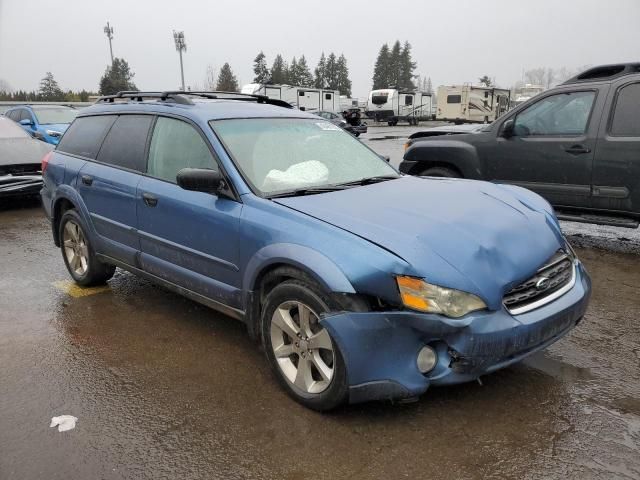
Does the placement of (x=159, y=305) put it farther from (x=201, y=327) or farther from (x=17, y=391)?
(x=17, y=391)

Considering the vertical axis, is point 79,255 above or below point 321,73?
below

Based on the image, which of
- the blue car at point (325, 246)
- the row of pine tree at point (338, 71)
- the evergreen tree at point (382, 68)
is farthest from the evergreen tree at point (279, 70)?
the blue car at point (325, 246)

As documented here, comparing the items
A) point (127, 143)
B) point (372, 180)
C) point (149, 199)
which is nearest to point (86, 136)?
point (127, 143)

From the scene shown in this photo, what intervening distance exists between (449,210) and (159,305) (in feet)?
8.87

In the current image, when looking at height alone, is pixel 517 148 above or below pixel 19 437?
above

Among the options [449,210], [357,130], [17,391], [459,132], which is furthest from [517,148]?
[357,130]

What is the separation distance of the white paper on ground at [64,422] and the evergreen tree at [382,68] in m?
90.0

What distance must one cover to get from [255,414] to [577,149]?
15.3ft

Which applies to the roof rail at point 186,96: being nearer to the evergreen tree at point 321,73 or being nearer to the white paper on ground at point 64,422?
the white paper on ground at point 64,422

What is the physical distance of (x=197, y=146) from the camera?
370 centimetres

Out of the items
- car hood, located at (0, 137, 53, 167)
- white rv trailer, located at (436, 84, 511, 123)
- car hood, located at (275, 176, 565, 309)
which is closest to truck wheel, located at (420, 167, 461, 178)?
car hood, located at (275, 176, 565, 309)

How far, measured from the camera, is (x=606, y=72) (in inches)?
237

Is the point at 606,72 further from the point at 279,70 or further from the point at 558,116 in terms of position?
the point at 279,70

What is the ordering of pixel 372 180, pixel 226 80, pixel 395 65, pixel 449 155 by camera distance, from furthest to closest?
1. pixel 395 65
2. pixel 226 80
3. pixel 449 155
4. pixel 372 180
